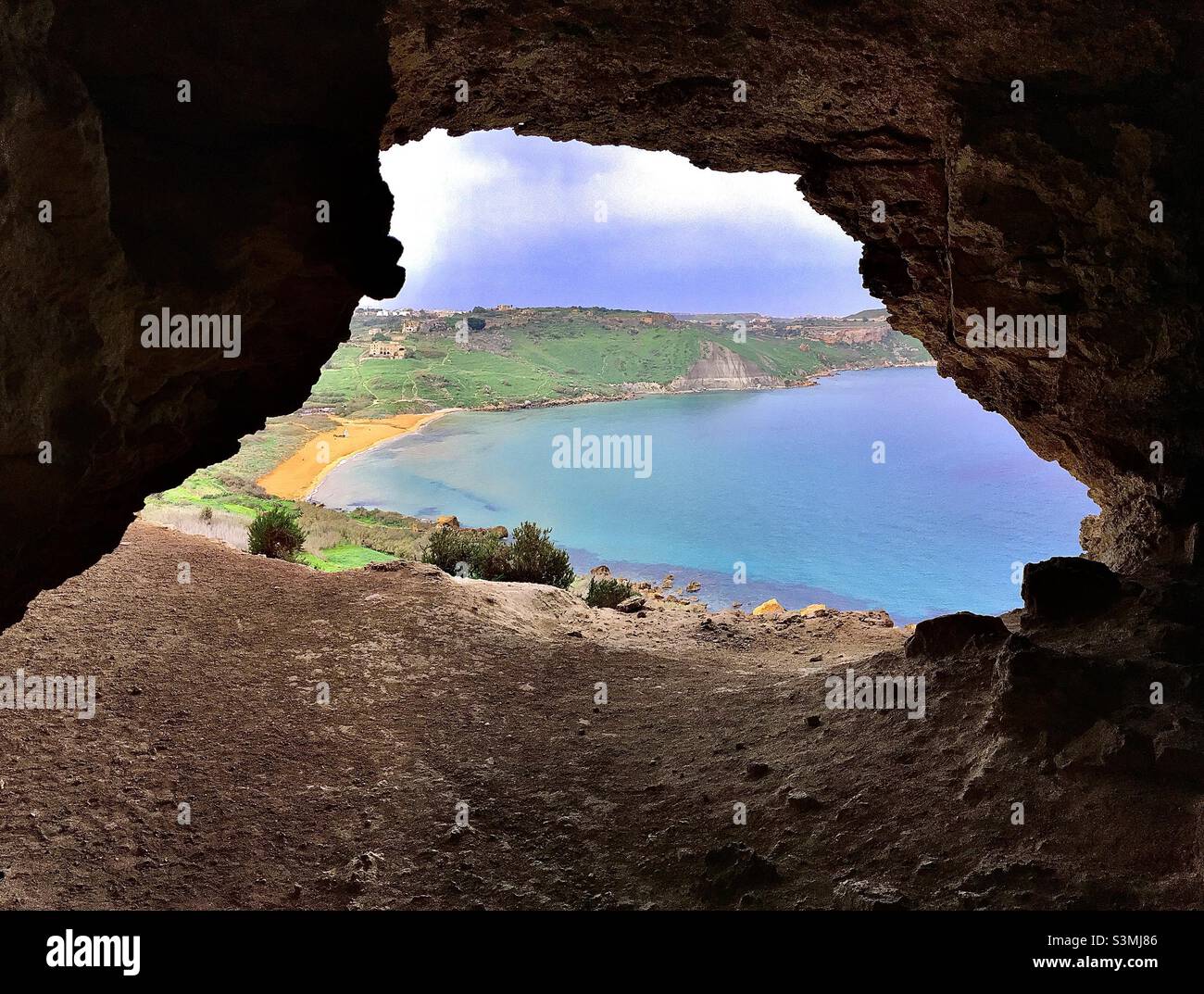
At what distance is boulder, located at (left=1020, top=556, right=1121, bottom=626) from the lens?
5.72 meters

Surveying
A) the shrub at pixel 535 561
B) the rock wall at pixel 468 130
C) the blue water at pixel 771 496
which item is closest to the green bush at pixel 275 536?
the shrub at pixel 535 561

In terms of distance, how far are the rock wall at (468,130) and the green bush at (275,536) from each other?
7379 mm

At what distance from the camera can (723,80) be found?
617 cm

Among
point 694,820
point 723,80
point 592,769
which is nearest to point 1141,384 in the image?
point 723,80

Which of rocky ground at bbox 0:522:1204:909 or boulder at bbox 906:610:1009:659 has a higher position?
boulder at bbox 906:610:1009:659

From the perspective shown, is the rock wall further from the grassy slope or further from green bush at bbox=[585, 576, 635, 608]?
the grassy slope

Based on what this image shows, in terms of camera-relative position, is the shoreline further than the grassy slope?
No

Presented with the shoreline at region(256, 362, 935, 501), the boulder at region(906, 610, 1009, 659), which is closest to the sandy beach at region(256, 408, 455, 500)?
the shoreline at region(256, 362, 935, 501)

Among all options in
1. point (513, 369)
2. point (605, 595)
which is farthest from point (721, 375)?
point (605, 595)

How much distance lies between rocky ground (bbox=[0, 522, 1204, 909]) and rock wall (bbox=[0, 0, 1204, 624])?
1.70 meters

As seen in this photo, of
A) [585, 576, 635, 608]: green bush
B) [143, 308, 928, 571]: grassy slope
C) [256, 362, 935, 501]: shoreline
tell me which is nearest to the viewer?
[585, 576, 635, 608]: green bush

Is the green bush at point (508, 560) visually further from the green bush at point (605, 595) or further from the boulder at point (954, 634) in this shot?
the boulder at point (954, 634)

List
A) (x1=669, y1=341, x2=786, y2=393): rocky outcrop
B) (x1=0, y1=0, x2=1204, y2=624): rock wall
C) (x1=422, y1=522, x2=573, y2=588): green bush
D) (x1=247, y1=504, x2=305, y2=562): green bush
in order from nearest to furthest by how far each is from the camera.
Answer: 1. (x1=0, y1=0, x2=1204, y2=624): rock wall
2. (x1=247, y1=504, x2=305, y2=562): green bush
3. (x1=422, y1=522, x2=573, y2=588): green bush
4. (x1=669, y1=341, x2=786, y2=393): rocky outcrop

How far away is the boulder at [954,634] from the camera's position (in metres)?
5.77
